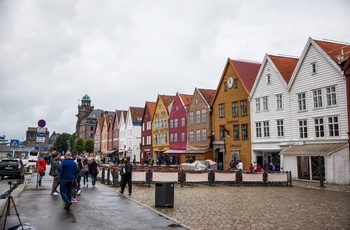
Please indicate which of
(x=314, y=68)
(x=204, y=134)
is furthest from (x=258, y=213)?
(x=204, y=134)

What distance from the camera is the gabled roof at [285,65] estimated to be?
112 feet

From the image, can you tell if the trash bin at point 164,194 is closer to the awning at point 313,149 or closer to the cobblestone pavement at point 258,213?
the cobblestone pavement at point 258,213

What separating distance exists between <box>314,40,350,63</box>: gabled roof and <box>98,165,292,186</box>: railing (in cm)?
1104

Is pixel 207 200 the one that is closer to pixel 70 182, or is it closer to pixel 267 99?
pixel 70 182

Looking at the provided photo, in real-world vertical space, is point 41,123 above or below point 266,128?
below

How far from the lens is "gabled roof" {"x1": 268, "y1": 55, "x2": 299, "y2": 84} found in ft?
112

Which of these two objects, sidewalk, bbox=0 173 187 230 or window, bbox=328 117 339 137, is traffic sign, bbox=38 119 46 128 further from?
window, bbox=328 117 339 137

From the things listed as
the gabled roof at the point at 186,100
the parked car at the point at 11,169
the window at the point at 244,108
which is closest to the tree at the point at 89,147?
the gabled roof at the point at 186,100

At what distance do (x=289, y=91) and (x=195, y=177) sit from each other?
→ 48.0 ft

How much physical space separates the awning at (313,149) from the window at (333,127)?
1.01m

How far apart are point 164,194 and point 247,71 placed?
30.9 m

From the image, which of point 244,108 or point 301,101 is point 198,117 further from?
point 301,101

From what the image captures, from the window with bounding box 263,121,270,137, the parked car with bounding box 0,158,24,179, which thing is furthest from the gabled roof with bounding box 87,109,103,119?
the parked car with bounding box 0,158,24,179

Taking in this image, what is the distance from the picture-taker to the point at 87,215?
10.9 meters
